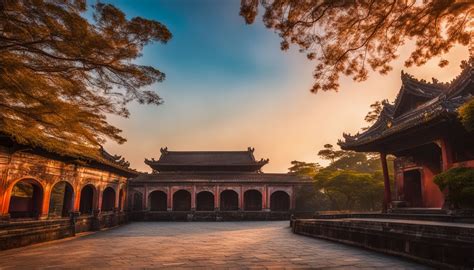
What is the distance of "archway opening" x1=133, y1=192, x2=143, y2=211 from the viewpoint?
2556cm

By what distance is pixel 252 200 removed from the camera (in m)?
27.4

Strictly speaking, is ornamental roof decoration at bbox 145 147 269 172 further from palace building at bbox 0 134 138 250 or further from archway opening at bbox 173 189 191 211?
palace building at bbox 0 134 138 250

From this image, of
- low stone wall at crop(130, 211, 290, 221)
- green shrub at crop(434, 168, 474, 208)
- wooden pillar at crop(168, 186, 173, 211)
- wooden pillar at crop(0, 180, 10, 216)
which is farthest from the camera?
wooden pillar at crop(168, 186, 173, 211)

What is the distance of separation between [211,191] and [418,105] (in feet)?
57.2

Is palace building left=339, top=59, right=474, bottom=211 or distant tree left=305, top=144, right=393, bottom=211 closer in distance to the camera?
palace building left=339, top=59, right=474, bottom=211

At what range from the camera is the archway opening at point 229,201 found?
2723 centimetres

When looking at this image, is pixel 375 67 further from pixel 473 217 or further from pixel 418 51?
pixel 473 217

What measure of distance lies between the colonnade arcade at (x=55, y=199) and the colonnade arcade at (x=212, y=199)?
5755mm

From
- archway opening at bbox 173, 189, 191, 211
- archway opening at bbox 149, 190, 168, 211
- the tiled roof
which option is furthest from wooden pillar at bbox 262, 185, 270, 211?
archway opening at bbox 149, 190, 168, 211

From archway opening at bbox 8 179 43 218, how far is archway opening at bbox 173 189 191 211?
12121 millimetres

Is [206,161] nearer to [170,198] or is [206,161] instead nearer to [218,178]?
[218,178]

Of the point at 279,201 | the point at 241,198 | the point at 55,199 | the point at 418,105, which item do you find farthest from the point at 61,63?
the point at 279,201

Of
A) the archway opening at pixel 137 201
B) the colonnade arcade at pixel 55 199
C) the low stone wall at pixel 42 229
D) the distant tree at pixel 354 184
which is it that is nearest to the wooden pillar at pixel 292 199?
the distant tree at pixel 354 184

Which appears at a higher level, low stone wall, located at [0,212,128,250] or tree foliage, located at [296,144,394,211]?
tree foliage, located at [296,144,394,211]
